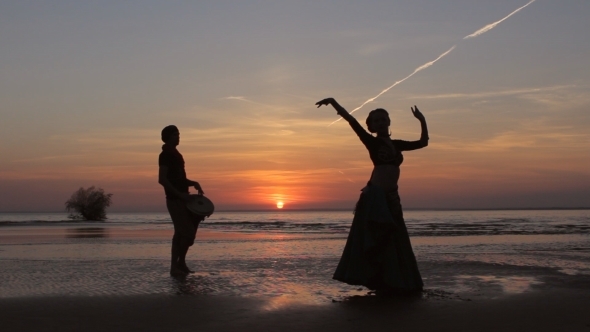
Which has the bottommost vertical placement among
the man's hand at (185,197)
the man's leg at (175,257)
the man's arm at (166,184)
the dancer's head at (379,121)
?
the man's leg at (175,257)

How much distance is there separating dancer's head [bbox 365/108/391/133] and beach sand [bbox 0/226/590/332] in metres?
1.84

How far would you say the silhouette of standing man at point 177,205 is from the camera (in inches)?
336

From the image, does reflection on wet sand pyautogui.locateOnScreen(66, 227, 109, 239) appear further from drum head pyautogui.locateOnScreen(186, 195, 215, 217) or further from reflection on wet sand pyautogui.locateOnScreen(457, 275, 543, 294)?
reflection on wet sand pyautogui.locateOnScreen(457, 275, 543, 294)

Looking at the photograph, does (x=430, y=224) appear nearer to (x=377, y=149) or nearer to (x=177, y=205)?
(x=177, y=205)

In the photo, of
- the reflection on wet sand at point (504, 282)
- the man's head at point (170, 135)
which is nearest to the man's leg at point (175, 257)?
the man's head at point (170, 135)

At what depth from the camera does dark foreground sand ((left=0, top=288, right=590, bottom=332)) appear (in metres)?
4.80

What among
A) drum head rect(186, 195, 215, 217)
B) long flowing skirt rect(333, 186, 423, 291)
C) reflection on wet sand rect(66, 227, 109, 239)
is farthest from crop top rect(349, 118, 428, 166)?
reflection on wet sand rect(66, 227, 109, 239)

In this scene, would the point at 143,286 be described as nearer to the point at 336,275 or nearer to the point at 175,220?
the point at 175,220

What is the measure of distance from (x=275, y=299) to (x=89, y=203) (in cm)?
5327

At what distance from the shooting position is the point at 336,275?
672cm

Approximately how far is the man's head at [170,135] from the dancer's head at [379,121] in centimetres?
312

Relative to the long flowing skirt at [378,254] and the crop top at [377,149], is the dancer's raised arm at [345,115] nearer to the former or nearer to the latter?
the crop top at [377,149]

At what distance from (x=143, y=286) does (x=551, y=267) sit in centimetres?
623

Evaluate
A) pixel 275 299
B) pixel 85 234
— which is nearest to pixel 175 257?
pixel 275 299
